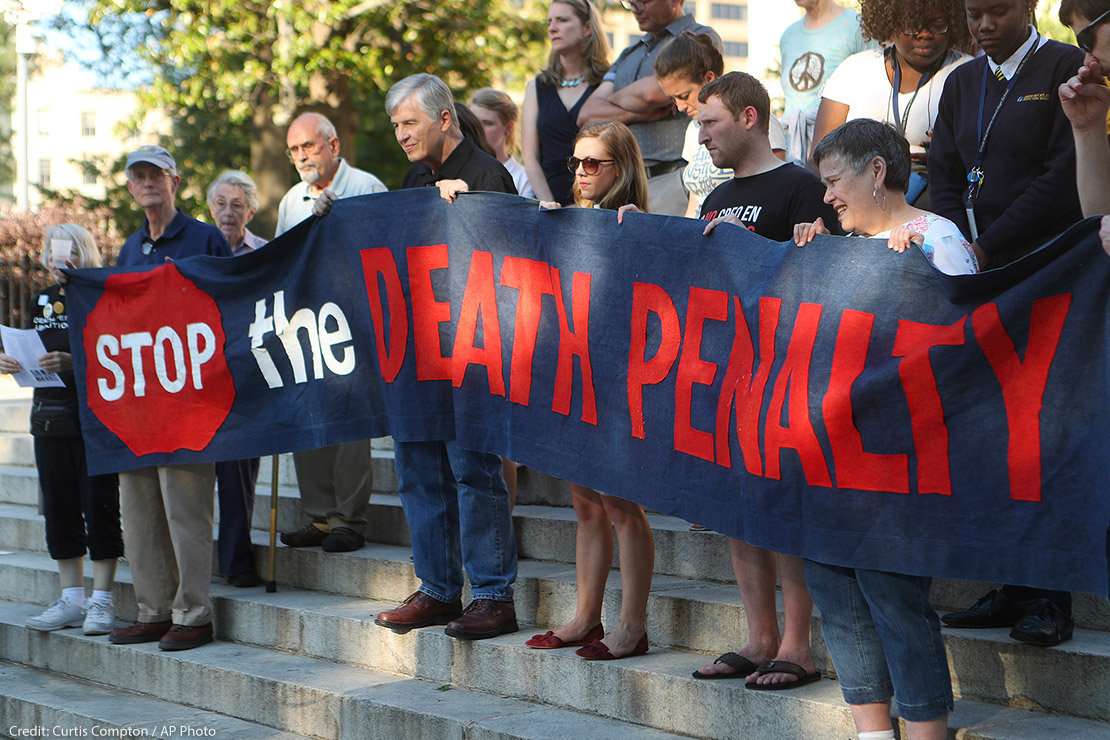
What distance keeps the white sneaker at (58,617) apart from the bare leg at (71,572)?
0.10m

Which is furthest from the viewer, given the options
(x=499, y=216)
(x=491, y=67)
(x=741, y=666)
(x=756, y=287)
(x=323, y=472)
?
(x=491, y=67)

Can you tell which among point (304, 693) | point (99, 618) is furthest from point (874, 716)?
point (99, 618)

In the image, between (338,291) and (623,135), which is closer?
(623,135)

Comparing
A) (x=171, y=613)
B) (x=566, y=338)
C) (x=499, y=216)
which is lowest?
(x=171, y=613)

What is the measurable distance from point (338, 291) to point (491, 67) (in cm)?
A: 1586

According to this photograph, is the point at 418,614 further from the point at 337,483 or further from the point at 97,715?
the point at 97,715

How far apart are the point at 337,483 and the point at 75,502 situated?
4.53 feet

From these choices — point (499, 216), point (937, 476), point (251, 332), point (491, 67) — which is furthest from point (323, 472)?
point (491, 67)

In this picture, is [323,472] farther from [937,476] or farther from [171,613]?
[937,476]

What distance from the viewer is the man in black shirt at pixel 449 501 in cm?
473

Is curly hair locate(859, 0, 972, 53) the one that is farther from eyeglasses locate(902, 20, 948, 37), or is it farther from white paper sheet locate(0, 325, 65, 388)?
white paper sheet locate(0, 325, 65, 388)

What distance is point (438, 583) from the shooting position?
16.2 feet

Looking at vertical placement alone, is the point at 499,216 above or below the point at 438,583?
above

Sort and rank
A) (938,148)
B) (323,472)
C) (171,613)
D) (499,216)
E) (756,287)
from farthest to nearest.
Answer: (323,472) < (171,613) < (499,216) < (938,148) < (756,287)
